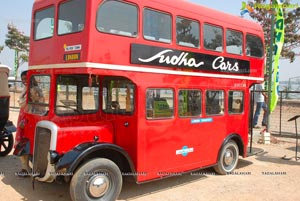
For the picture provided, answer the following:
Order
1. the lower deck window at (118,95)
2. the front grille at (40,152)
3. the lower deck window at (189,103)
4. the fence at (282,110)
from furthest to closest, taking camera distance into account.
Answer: the fence at (282,110) → the lower deck window at (189,103) → the lower deck window at (118,95) → the front grille at (40,152)

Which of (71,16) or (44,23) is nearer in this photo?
(71,16)

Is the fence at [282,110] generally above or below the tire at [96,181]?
above

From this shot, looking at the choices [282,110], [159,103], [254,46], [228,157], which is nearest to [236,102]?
[228,157]

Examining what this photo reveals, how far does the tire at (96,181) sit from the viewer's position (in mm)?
4965

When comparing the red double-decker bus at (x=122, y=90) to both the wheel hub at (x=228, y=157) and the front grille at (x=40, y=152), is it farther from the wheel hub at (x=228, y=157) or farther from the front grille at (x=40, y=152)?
the wheel hub at (x=228, y=157)

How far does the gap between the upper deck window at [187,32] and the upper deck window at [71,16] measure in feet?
5.98

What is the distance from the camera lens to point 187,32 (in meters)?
6.32

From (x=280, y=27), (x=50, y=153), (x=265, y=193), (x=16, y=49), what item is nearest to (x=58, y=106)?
(x=50, y=153)

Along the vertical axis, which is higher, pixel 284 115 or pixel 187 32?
pixel 187 32

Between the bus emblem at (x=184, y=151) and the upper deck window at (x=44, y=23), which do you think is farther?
the bus emblem at (x=184, y=151)

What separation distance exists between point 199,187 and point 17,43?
3382 cm

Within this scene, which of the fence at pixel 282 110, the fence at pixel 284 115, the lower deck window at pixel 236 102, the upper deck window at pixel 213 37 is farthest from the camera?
the fence at pixel 282 110

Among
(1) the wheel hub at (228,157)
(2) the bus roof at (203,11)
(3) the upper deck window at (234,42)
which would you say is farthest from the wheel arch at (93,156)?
(3) the upper deck window at (234,42)

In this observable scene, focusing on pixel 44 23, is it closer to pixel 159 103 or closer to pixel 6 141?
pixel 159 103
